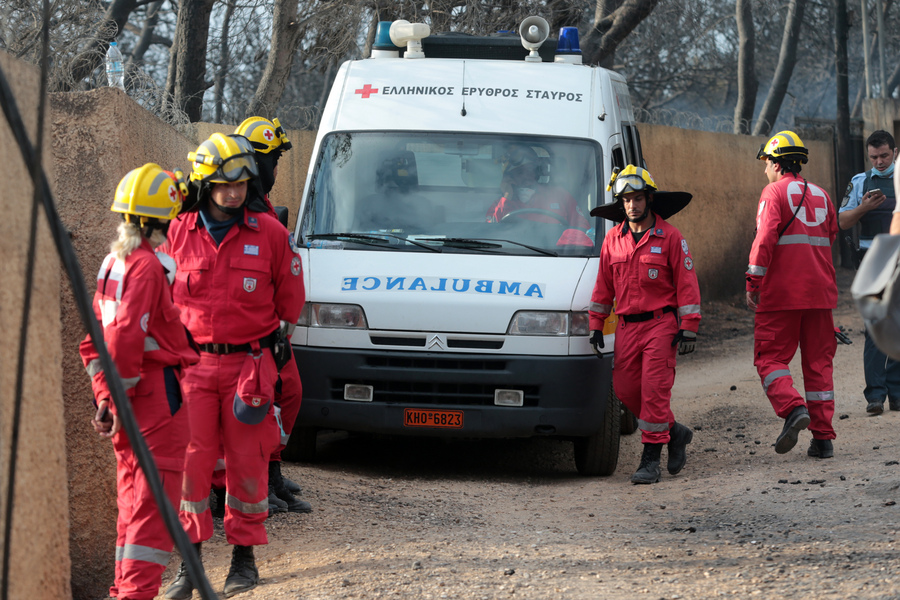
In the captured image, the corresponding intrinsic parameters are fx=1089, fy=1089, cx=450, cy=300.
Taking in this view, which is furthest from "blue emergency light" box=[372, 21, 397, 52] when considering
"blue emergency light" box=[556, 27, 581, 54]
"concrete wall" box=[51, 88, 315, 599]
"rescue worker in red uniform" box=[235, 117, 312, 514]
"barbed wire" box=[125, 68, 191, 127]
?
"concrete wall" box=[51, 88, 315, 599]

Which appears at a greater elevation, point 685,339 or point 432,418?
point 685,339

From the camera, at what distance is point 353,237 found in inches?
262

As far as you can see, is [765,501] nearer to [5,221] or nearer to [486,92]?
[486,92]

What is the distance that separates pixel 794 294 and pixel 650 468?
140cm

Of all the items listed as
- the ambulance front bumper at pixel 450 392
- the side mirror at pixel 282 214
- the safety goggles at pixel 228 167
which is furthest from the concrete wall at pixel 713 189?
the safety goggles at pixel 228 167

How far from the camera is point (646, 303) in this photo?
629cm

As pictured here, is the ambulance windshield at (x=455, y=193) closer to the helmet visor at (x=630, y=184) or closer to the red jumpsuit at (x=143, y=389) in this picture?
the helmet visor at (x=630, y=184)

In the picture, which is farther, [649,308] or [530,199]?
[530,199]

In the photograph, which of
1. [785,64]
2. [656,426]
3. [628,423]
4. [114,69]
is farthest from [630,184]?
[785,64]

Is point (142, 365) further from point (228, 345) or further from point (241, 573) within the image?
point (241, 573)

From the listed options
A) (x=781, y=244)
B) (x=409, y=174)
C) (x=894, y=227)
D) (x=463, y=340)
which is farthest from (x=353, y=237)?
(x=894, y=227)

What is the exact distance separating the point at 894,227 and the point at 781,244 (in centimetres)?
340

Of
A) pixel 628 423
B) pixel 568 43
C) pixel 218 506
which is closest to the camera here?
pixel 218 506

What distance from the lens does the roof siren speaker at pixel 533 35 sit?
24.6 ft
